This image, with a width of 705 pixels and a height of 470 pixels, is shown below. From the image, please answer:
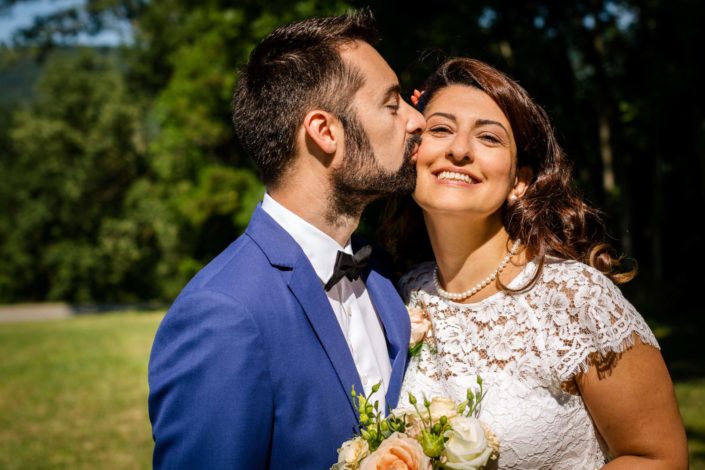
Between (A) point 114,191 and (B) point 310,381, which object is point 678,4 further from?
(A) point 114,191

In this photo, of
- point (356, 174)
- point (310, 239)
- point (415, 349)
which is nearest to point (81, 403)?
point (415, 349)

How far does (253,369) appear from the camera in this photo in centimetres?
216

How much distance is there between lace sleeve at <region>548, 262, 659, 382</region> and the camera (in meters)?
2.48

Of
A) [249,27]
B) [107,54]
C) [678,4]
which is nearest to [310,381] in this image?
[678,4]

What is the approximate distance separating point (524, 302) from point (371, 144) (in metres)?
0.92

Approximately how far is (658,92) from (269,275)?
7.39 m

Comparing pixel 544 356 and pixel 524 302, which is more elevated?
pixel 524 302

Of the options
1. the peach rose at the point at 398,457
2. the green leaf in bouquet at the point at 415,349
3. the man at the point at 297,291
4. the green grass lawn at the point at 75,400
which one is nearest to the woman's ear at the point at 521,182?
the man at the point at 297,291

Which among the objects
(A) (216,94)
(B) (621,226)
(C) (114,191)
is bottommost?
(C) (114,191)

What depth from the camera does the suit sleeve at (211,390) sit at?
2100 millimetres

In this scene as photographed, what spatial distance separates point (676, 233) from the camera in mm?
14273

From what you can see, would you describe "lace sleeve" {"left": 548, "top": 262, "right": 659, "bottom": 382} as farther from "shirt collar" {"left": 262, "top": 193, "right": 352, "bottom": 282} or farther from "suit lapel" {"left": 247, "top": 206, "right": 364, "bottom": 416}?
"shirt collar" {"left": 262, "top": 193, "right": 352, "bottom": 282}

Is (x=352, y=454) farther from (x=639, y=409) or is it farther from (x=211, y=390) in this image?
(x=639, y=409)

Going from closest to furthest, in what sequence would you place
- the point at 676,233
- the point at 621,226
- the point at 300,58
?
the point at 300,58 < the point at 621,226 < the point at 676,233
